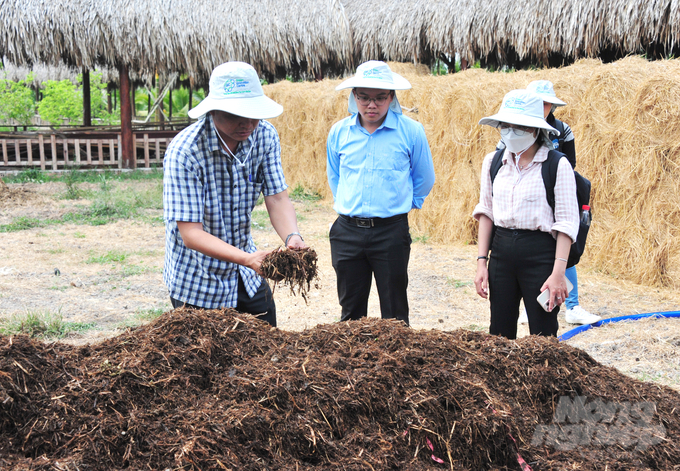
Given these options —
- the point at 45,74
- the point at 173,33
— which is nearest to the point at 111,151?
the point at 173,33

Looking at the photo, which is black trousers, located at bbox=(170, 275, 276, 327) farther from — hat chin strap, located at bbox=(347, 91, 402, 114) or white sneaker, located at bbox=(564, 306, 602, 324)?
white sneaker, located at bbox=(564, 306, 602, 324)

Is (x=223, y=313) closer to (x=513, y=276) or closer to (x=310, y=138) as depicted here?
(x=513, y=276)

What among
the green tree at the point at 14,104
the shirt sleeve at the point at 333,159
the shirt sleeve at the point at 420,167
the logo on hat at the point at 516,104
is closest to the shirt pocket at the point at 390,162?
the shirt sleeve at the point at 420,167

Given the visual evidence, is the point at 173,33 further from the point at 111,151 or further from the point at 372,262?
the point at 372,262

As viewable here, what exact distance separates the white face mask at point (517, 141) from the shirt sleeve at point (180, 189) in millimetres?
1653

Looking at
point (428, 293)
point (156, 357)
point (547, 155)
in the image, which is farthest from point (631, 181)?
point (156, 357)

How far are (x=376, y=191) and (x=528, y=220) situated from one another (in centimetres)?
97

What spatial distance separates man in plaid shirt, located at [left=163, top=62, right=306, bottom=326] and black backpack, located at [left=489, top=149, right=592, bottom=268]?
124 centimetres

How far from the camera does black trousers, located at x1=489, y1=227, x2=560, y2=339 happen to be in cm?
309

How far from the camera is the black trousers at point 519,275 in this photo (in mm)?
3094

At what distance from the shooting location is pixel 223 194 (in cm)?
270

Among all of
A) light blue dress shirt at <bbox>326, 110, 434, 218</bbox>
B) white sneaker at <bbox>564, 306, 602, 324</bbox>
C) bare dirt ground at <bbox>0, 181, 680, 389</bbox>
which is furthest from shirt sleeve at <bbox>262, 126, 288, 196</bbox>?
white sneaker at <bbox>564, 306, 602, 324</bbox>

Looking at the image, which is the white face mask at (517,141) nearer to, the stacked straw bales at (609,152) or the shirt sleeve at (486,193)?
the shirt sleeve at (486,193)

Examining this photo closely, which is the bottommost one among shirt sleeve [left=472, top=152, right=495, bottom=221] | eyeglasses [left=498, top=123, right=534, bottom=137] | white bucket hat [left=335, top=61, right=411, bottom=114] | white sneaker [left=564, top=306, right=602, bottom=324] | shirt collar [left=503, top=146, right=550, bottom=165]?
Answer: white sneaker [left=564, top=306, right=602, bottom=324]
